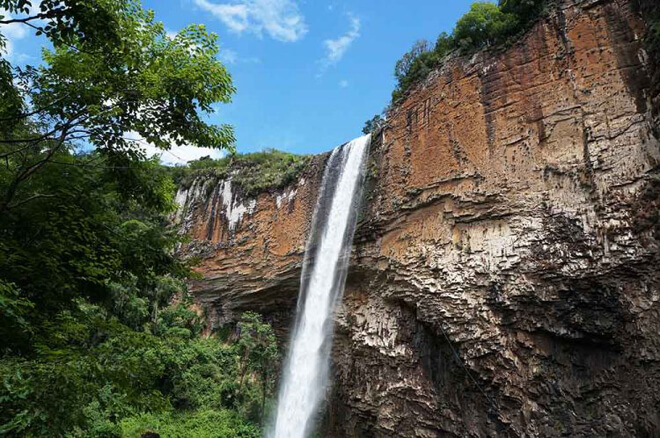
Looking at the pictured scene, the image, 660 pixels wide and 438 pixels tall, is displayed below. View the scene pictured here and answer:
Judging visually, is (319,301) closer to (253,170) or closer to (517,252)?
(517,252)

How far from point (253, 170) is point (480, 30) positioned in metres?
12.1

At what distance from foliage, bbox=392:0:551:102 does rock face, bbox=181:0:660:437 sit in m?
0.60

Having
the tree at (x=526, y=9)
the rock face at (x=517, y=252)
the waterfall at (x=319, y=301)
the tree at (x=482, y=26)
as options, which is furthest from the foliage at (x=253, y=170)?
the tree at (x=526, y=9)

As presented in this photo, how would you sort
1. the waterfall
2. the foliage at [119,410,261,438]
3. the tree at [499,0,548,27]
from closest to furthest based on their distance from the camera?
the tree at [499,0,548,27]
the waterfall
the foliage at [119,410,261,438]

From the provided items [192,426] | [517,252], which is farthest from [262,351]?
[517,252]

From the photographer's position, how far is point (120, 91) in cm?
434

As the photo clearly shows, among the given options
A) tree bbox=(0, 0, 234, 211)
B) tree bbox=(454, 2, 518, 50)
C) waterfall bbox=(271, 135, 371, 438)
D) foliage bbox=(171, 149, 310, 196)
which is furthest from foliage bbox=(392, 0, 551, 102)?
tree bbox=(0, 0, 234, 211)

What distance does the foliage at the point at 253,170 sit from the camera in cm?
1909

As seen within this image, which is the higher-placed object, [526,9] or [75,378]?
[526,9]

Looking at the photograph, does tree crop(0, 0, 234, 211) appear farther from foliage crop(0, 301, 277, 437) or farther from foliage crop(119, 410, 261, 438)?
foliage crop(119, 410, 261, 438)

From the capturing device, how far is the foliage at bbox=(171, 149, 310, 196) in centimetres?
1909

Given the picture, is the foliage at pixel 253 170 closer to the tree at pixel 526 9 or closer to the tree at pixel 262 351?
the tree at pixel 262 351

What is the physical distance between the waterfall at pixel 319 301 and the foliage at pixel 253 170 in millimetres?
3354

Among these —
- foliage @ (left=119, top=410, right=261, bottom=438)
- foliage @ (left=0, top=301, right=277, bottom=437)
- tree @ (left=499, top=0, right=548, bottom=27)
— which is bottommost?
foliage @ (left=119, top=410, right=261, bottom=438)
